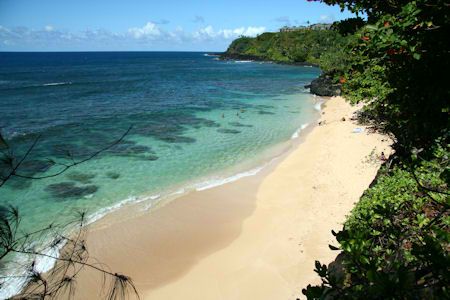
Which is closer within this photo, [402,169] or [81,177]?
[402,169]

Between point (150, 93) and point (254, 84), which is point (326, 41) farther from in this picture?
point (150, 93)

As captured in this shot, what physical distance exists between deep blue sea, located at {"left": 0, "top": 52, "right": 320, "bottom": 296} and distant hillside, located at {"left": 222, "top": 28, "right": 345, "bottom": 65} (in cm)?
5619

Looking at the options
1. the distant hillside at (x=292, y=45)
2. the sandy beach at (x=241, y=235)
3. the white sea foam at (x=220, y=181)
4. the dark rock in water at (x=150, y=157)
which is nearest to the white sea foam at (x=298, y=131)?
the sandy beach at (x=241, y=235)

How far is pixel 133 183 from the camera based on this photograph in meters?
15.3

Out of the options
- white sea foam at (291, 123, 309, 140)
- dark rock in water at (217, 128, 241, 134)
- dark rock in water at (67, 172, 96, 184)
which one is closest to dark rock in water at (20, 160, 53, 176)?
dark rock in water at (67, 172, 96, 184)

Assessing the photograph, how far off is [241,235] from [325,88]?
1230 inches

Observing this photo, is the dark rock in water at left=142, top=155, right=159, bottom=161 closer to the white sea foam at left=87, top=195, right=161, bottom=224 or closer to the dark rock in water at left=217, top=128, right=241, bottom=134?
the white sea foam at left=87, top=195, right=161, bottom=224

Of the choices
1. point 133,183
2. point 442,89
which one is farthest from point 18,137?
point 442,89

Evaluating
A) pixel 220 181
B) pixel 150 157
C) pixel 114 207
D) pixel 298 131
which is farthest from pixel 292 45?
pixel 114 207

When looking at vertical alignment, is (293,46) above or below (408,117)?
above

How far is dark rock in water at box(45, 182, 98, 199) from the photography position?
14172 millimetres

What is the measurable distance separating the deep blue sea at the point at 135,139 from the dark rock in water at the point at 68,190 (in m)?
0.04

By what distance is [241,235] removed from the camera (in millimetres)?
10930

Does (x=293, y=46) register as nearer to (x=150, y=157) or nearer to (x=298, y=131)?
(x=298, y=131)
